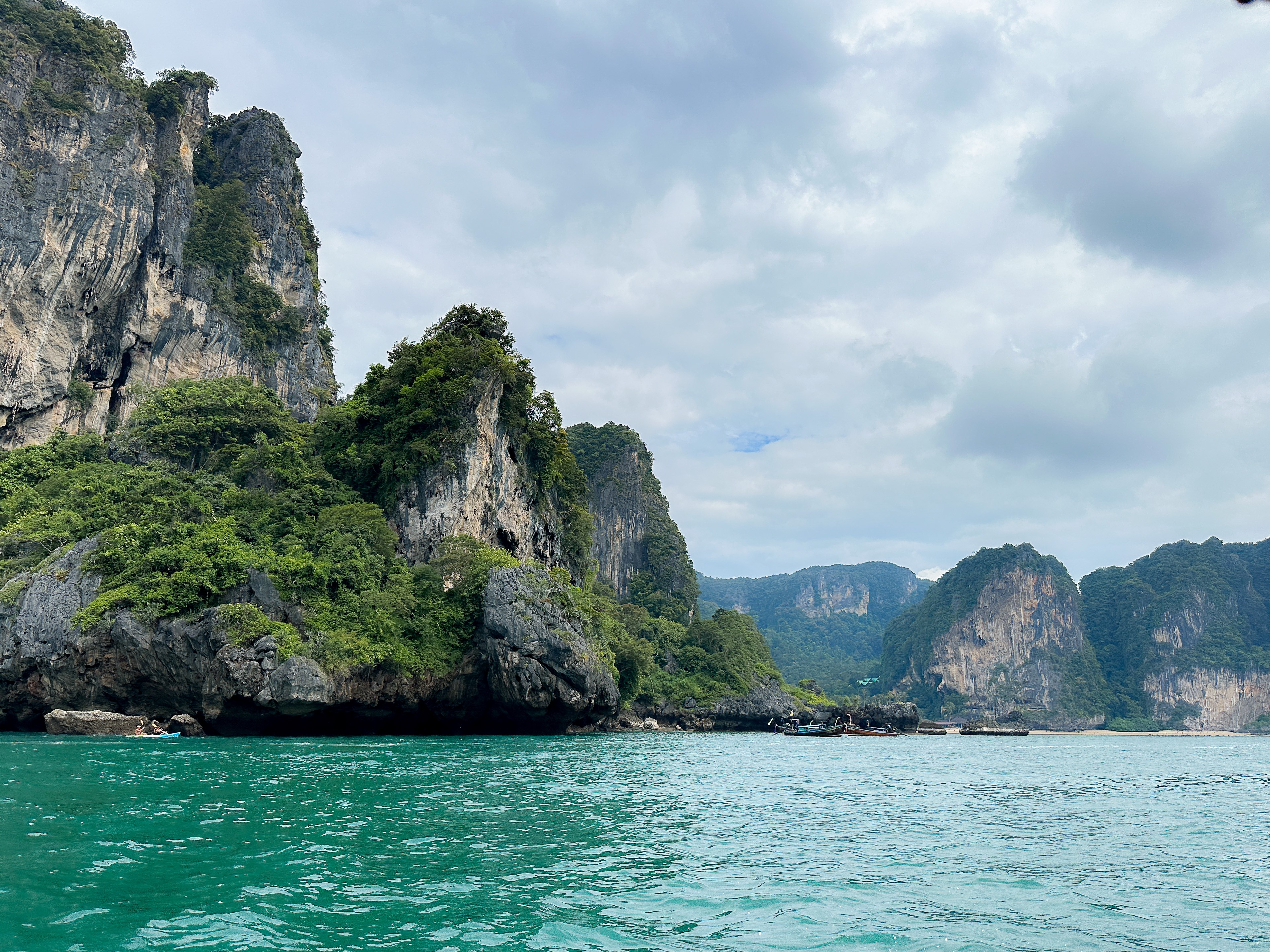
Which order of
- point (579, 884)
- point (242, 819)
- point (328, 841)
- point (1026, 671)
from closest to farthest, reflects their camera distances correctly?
point (579, 884), point (328, 841), point (242, 819), point (1026, 671)

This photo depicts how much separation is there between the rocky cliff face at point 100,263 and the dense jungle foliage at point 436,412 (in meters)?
11.3

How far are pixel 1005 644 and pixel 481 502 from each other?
129m

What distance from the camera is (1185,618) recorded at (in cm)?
13312

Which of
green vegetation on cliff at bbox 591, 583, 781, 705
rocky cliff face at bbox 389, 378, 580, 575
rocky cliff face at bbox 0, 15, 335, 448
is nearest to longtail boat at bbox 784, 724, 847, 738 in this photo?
green vegetation on cliff at bbox 591, 583, 781, 705

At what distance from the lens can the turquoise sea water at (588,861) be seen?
6.05 m

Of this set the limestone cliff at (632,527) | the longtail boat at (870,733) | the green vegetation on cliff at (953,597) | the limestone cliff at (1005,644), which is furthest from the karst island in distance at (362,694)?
the green vegetation on cliff at (953,597)

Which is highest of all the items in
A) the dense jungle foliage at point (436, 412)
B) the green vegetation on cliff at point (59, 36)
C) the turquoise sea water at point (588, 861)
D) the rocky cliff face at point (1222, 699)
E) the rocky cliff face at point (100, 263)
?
the green vegetation on cliff at point (59, 36)

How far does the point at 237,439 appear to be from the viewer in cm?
4041

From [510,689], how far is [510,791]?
1872cm

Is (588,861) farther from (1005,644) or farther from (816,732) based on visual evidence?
(1005,644)

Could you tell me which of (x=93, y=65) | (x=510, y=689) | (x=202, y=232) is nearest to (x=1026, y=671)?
(x=510, y=689)

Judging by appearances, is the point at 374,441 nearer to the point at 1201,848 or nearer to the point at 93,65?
the point at 93,65

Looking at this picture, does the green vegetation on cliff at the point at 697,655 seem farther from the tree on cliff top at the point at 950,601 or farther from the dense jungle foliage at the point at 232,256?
the tree on cliff top at the point at 950,601

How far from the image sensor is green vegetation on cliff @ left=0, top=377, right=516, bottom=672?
27594mm
